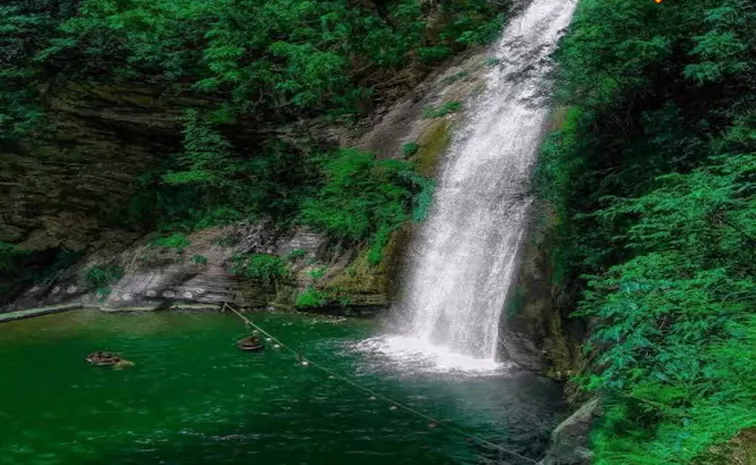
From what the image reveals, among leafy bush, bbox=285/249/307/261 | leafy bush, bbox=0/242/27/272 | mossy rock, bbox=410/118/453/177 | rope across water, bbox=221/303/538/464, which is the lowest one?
A: rope across water, bbox=221/303/538/464

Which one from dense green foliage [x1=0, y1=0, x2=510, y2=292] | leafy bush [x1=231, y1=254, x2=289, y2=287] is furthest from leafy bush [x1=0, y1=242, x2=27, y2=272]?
leafy bush [x1=231, y1=254, x2=289, y2=287]

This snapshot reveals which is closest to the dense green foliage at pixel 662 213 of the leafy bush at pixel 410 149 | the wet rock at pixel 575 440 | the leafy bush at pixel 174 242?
the wet rock at pixel 575 440

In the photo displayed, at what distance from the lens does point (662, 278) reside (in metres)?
5.25

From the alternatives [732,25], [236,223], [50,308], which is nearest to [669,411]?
[732,25]

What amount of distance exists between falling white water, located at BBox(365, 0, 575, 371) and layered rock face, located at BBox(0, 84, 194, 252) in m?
9.10

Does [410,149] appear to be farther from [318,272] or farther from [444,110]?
[318,272]

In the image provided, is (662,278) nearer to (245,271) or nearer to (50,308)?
(245,271)

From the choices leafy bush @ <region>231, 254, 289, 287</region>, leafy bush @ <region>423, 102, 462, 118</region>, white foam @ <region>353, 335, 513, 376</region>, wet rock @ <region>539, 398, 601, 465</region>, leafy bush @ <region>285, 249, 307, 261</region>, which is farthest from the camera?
leafy bush @ <region>423, 102, 462, 118</region>

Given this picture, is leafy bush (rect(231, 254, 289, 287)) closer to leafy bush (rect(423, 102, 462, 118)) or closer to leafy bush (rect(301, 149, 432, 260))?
leafy bush (rect(301, 149, 432, 260))

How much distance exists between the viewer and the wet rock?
5.64 m

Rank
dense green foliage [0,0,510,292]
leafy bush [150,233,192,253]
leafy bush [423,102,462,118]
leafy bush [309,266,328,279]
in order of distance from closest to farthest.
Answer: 1. leafy bush [309,266,328,279]
2. leafy bush [423,102,462,118]
3. leafy bush [150,233,192,253]
4. dense green foliage [0,0,510,292]

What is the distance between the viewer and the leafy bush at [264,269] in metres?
15.3

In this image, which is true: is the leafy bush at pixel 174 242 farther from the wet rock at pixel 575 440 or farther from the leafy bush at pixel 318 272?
the wet rock at pixel 575 440

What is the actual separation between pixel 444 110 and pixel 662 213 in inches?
414
